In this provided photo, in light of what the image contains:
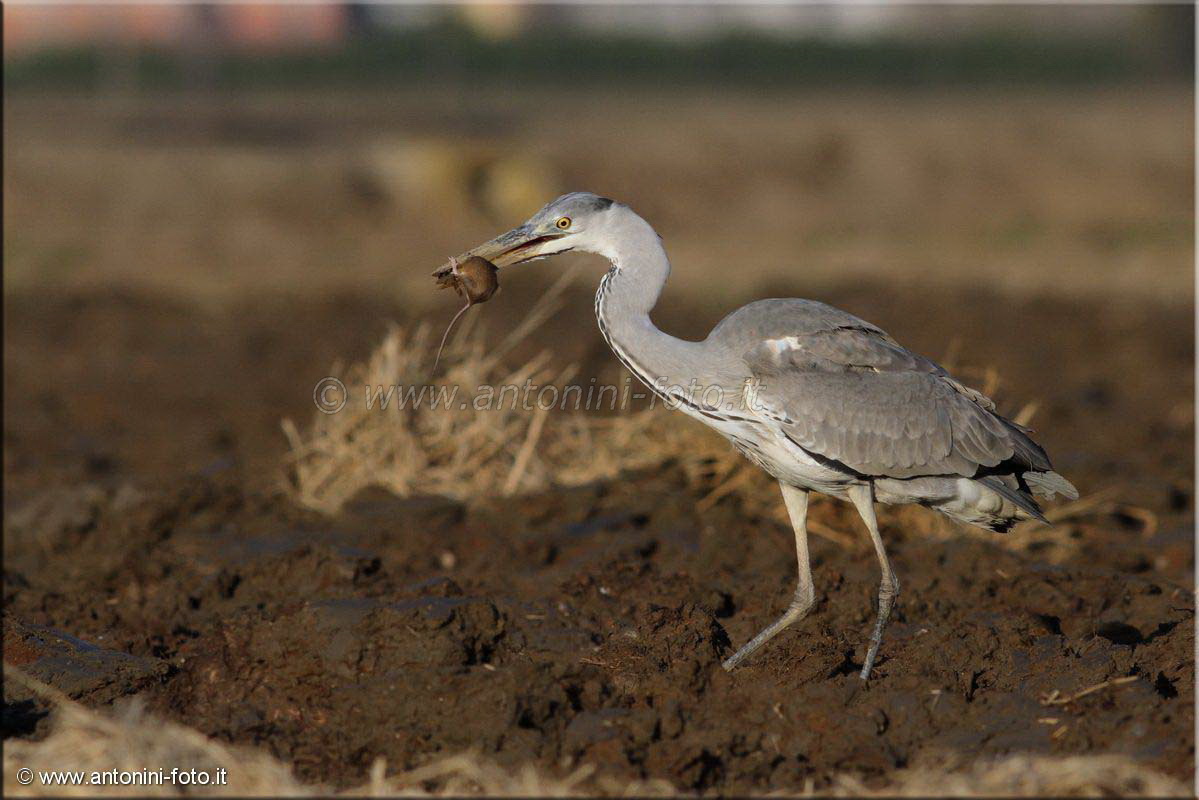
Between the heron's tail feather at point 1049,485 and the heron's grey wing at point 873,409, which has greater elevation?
the heron's grey wing at point 873,409

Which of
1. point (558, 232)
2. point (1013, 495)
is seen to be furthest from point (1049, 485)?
point (558, 232)

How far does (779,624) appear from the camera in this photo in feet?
18.4

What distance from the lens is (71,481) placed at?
8969 mm

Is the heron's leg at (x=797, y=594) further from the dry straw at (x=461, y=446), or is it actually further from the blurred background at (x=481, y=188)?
the blurred background at (x=481, y=188)

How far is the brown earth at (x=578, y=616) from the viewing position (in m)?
4.79

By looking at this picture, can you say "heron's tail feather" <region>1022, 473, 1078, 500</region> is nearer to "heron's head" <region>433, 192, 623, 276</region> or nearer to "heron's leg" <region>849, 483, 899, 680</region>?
"heron's leg" <region>849, 483, 899, 680</region>

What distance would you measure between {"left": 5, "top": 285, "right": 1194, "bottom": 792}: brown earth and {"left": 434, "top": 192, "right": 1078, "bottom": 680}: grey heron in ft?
1.41

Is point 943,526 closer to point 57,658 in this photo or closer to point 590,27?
point 57,658

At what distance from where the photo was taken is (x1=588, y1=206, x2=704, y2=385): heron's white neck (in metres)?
5.43

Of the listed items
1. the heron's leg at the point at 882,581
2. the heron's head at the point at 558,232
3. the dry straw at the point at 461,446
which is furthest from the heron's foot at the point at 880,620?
the dry straw at the point at 461,446

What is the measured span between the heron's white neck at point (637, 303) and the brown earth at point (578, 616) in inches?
38.5

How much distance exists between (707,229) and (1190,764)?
18.3 metres

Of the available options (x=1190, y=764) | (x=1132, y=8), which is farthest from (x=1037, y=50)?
(x=1190, y=764)

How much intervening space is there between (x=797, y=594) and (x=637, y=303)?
1378 millimetres
